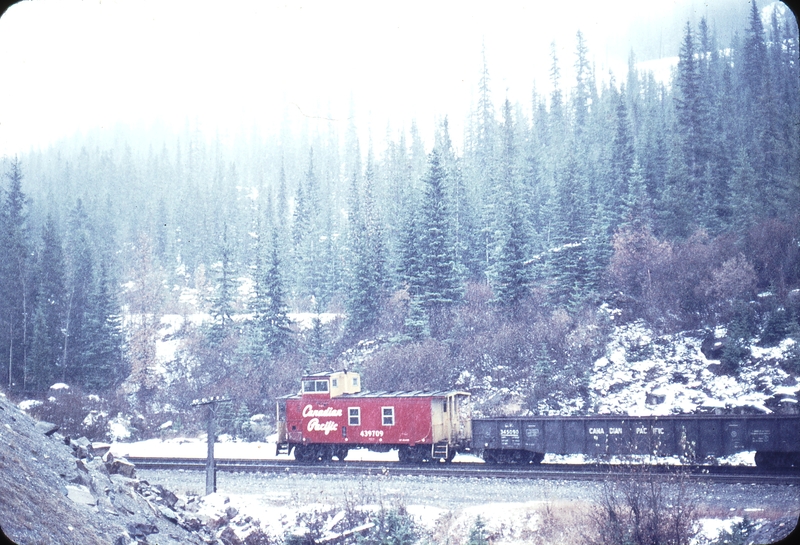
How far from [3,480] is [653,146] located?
2210 inches

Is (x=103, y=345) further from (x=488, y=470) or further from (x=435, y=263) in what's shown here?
(x=488, y=470)

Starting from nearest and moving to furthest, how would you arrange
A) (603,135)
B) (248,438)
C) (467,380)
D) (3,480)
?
(3,480)
(248,438)
(467,380)
(603,135)

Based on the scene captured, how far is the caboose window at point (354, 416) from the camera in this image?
69.8ft

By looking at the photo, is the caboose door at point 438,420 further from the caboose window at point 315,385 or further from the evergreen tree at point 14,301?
the evergreen tree at point 14,301

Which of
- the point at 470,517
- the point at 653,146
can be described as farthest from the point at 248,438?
the point at 653,146

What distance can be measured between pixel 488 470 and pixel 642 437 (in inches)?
194

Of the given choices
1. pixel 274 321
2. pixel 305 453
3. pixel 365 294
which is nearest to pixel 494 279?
pixel 365 294

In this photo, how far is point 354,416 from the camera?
2133 centimetres

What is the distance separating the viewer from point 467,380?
107 ft

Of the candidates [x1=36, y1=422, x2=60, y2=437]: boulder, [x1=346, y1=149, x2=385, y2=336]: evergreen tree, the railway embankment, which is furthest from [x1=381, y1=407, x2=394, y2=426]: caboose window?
[x1=346, y1=149, x2=385, y2=336]: evergreen tree

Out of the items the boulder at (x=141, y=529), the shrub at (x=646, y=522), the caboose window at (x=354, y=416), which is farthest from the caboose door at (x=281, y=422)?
the shrub at (x=646, y=522)

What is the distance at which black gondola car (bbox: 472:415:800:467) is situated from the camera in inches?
655

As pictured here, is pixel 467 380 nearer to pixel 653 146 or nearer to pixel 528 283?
pixel 528 283

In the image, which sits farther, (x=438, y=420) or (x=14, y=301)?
(x=14, y=301)
